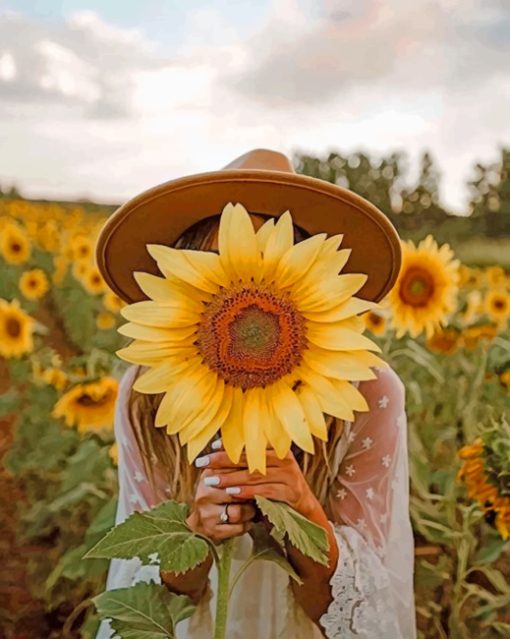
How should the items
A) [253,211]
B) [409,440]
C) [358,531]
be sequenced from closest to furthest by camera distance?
1. [253,211]
2. [358,531]
3. [409,440]

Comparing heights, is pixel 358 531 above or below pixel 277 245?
below

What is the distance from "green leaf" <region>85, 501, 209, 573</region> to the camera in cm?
72

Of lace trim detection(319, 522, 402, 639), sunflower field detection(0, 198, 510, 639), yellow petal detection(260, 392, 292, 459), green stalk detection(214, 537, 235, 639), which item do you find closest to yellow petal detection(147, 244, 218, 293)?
yellow petal detection(260, 392, 292, 459)

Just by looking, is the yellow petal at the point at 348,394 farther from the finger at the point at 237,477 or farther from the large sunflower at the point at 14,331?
the large sunflower at the point at 14,331

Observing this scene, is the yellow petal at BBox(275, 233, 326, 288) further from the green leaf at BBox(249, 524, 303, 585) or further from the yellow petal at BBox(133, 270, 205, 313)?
the green leaf at BBox(249, 524, 303, 585)

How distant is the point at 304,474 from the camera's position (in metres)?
0.96

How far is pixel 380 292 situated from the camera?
A: 3.19 feet

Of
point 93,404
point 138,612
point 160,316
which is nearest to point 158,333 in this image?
point 160,316

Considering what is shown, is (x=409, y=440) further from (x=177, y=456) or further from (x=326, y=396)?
(x=326, y=396)

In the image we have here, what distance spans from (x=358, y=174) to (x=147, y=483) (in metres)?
0.44

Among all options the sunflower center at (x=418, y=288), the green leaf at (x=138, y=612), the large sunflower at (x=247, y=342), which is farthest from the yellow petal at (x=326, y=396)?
the sunflower center at (x=418, y=288)

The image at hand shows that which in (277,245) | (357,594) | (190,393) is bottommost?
(357,594)

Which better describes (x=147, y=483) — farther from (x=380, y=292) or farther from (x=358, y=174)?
(x=358, y=174)

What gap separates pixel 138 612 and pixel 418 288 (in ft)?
1.93
